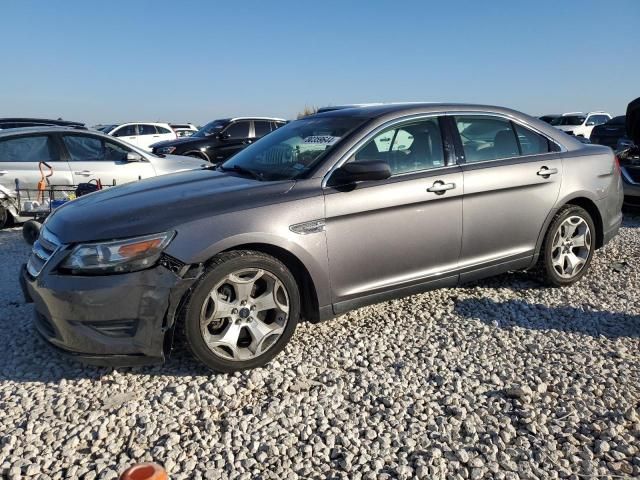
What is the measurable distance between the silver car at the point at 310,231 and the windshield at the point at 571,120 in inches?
878

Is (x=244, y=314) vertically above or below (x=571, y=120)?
below

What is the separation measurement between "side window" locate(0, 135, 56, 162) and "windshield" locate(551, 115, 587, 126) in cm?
2347

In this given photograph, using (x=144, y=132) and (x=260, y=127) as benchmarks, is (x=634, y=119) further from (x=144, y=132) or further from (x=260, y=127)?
(x=144, y=132)

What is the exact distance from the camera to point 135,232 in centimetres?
280

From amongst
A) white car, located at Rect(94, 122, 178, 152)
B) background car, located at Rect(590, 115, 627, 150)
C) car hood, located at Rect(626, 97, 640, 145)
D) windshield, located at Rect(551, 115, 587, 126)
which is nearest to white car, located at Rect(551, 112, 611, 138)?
windshield, located at Rect(551, 115, 587, 126)

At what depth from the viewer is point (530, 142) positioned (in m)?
4.27

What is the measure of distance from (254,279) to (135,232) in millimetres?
725

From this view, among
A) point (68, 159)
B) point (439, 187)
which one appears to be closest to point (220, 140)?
point (68, 159)

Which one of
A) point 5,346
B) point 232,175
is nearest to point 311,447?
point 232,175

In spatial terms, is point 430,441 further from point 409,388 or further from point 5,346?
point 5,346

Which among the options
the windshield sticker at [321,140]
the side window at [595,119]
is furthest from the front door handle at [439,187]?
the side window at [595,119]

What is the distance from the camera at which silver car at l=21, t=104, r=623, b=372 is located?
2.80 m

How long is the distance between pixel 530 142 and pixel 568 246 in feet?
3.23

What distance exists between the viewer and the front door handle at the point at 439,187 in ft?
11.7
